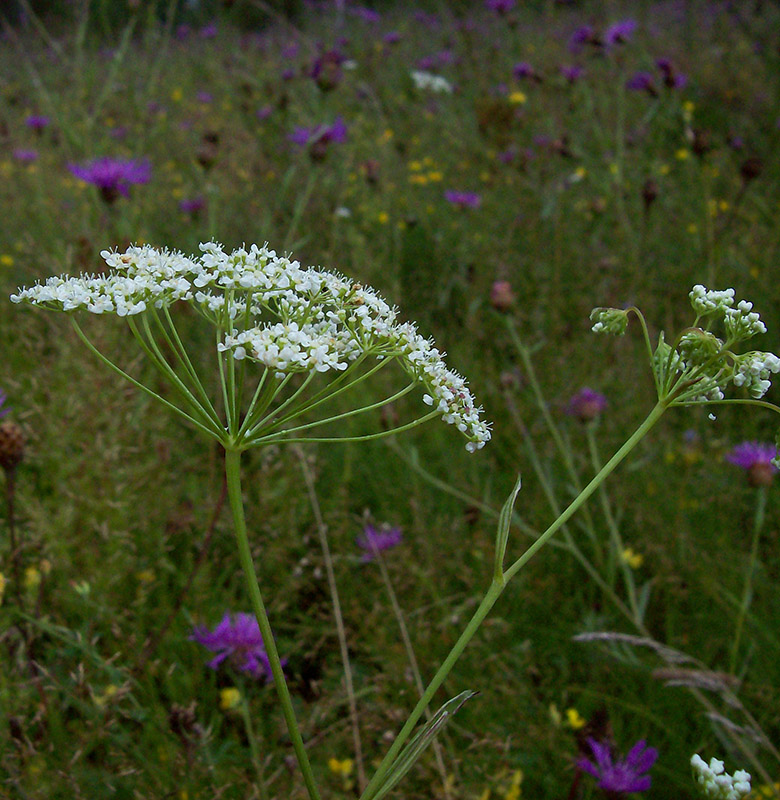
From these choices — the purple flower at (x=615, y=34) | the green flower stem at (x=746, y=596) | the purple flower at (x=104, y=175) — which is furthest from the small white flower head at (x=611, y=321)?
the purple flower at (x=615, y=34)

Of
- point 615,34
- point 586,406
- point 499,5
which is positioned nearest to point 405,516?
point 586,406

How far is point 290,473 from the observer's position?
2.03 meters

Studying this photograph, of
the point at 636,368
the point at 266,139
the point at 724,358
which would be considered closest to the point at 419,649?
the point at 724,358

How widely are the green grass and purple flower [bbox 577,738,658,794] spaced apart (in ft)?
0.18

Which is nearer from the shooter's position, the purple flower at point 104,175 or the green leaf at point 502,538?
the green leaf at point 502,538

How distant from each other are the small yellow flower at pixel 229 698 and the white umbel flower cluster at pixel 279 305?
0.74 metres

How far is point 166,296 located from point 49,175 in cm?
370

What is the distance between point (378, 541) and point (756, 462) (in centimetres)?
84

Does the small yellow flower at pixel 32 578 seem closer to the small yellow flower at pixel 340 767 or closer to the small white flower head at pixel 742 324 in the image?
the small yellow flower at pixel 340 767

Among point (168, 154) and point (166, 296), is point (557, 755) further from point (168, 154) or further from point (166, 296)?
point (168, 154)

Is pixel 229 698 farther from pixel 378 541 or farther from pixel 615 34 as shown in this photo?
pixel 615 34

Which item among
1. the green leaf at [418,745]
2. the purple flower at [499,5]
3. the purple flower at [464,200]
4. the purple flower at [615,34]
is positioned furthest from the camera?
the purple flower at [499,5]

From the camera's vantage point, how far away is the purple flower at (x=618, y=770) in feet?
3.68

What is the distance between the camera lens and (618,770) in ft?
3.78
